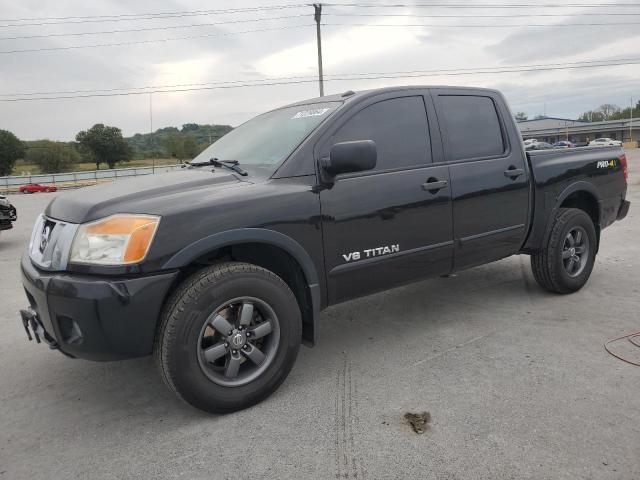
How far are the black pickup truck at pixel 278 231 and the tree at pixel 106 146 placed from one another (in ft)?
262

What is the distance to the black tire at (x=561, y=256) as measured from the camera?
4.32m

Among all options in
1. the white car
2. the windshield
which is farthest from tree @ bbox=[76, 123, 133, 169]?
the windshield

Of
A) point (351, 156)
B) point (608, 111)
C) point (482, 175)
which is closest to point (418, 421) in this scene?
point (351, 156)

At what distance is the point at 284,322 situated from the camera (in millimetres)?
2818

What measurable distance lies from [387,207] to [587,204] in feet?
8.83

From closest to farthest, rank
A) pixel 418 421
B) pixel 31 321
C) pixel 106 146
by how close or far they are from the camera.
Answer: pixel 418 421
pixel 31 321
pixel 106 146

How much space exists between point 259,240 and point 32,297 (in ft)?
4.26

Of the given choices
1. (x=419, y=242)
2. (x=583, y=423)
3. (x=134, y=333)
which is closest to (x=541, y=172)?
Answer: (x=419, y=242)

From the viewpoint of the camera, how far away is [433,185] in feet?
11.3

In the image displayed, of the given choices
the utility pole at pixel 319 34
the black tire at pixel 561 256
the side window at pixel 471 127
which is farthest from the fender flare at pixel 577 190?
the utility pole at pixel 319 34

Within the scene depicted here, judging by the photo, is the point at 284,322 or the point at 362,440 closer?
the point at 362,440

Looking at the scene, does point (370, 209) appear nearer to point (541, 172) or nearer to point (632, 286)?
point (541, 172)

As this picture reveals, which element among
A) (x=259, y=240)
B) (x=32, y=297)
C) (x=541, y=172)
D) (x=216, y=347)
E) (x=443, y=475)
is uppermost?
(x=541, y=172)

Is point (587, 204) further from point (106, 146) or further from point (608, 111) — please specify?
point (608, 111)
